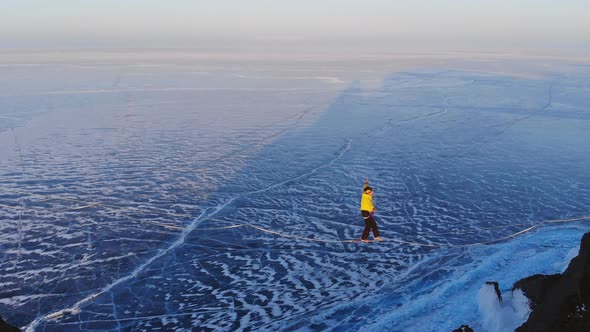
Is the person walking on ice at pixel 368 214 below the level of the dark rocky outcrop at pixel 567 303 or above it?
below

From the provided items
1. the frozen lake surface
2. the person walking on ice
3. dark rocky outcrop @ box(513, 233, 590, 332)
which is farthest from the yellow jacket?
dark rocky outcrop @ box(513, 233, 590, 332)

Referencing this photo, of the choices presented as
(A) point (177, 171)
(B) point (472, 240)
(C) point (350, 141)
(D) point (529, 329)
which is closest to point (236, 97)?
(C) point (350, 141)

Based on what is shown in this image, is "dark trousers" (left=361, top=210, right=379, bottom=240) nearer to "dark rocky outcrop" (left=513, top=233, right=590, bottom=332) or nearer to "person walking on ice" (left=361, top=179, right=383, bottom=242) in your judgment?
"person walking on ice" (left=361, top=179, right=383, bottom=242)

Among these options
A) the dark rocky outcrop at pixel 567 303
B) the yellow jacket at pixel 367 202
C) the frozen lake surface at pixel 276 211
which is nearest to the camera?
the dark rocky outcrop at pixel 567 303

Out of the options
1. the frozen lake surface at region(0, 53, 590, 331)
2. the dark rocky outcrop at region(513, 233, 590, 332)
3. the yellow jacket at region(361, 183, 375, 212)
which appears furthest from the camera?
the yellow jacket at region(361, 183, 375, 212)

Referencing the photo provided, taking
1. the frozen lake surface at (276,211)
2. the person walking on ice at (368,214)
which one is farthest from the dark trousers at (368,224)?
the frozen lake surface at (276,211)

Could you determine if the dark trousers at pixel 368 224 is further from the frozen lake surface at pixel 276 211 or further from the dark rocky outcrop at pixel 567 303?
the dark rocky outcrop at pixel 567 303
